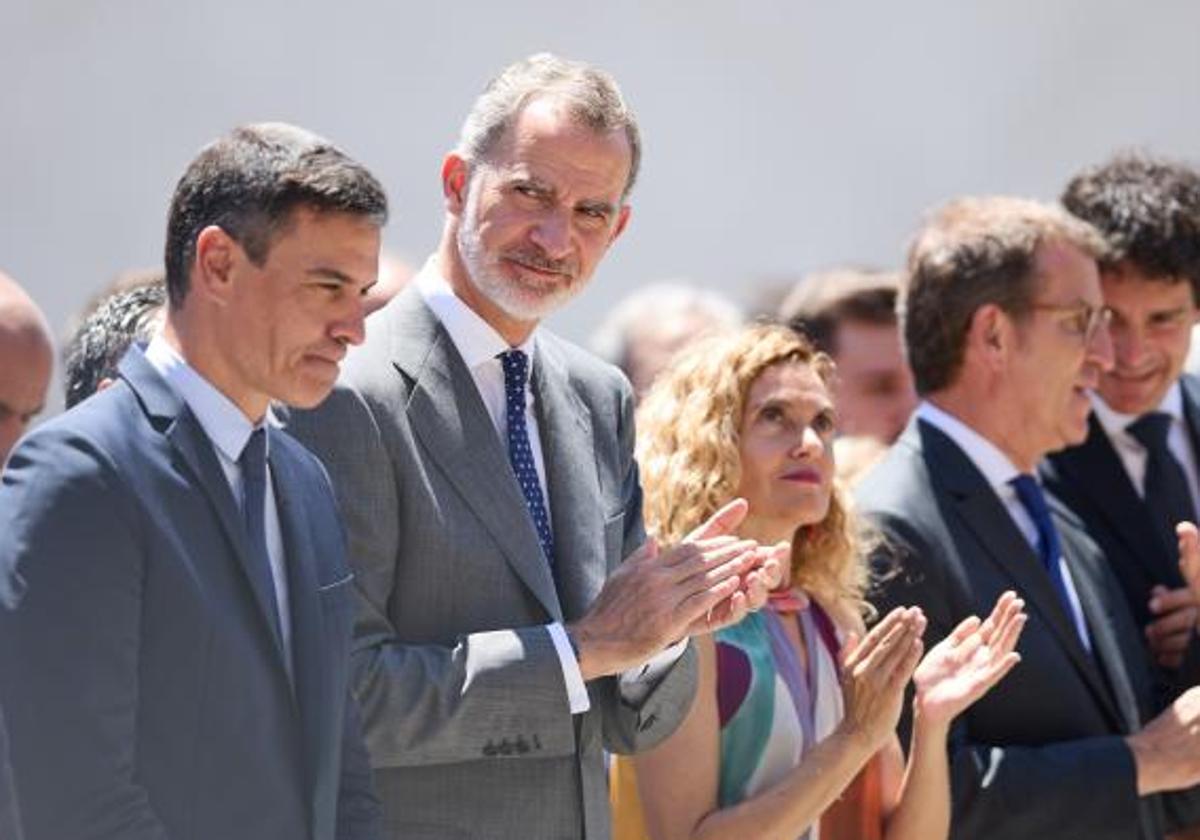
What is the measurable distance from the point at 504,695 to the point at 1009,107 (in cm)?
475

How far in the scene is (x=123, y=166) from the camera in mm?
6633

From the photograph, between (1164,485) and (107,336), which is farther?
(1164,485)

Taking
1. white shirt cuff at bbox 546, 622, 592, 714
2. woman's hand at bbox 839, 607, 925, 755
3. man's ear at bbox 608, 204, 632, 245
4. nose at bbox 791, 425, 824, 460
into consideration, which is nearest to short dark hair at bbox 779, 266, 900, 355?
nose at bbox 791, 425, 824, 460

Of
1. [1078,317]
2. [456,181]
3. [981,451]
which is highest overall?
[456,181]

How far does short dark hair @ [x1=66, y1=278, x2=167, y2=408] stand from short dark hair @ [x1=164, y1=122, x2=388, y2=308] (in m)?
0.54

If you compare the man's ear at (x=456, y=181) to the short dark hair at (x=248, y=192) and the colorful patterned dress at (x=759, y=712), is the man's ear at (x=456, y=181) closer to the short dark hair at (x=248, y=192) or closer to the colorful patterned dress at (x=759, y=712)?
the short dark hair at (x=248, y=192)

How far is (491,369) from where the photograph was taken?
3.97m

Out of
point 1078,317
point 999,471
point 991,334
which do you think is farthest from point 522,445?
point 1078,317

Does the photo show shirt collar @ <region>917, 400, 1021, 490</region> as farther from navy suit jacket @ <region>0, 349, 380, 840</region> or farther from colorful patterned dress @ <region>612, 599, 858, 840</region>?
navy suit jacket @ <region>0, 349, 380, 840</region>

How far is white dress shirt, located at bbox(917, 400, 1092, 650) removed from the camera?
4.96 m

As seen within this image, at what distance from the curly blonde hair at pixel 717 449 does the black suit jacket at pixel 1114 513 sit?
0.75 meters

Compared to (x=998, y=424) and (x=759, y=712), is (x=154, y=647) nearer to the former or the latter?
(x=759, y=712)

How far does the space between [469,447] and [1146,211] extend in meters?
2.16

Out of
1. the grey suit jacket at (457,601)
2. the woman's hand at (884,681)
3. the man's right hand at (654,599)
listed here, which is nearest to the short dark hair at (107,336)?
the grey suit jacket at (457,601)
